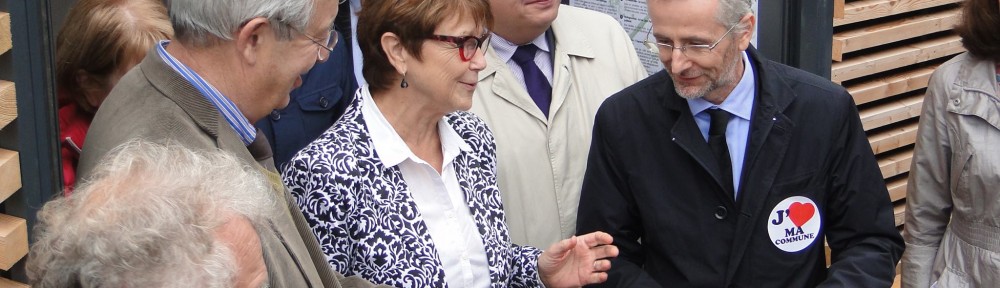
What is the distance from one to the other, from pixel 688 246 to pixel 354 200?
36.9 inches

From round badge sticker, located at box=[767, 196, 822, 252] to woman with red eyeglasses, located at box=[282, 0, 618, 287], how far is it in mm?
455

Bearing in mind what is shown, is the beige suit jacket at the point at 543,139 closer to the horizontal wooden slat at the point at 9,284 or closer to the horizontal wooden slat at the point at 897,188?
the horizontal wooden slat at the point at 9,284

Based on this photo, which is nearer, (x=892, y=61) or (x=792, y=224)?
(x=792, y=224)

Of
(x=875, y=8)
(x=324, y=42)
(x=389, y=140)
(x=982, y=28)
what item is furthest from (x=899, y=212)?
(x=324, y=42)

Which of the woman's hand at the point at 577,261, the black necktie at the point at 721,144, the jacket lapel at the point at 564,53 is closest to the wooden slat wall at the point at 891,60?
the jacket lapel at the point at 564,53

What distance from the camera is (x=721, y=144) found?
10.7 feet

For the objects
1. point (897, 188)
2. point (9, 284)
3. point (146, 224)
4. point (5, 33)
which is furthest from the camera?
point (897, 188)

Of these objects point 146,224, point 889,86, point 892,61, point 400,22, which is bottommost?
point 889,86

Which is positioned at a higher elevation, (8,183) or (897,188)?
(8,183)

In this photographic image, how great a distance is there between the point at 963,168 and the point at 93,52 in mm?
2527

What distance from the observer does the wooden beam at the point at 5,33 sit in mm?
2703

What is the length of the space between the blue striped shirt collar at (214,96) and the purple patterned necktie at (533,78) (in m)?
1.23

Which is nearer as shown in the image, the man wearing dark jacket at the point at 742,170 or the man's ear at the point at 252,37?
the man's ear at the point at 252,37

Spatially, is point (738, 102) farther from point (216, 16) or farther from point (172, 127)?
point (172, 127)
